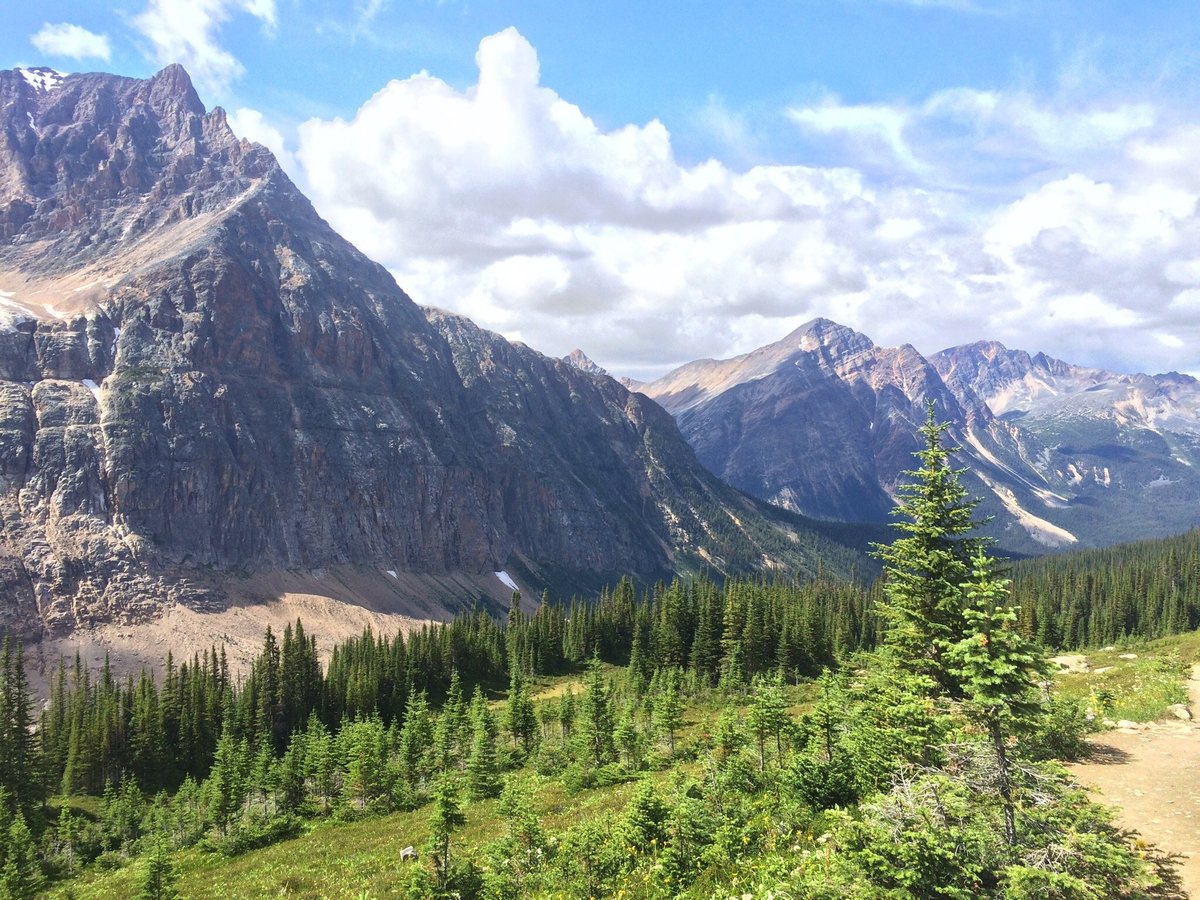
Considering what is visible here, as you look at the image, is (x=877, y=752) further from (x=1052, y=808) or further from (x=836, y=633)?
(x=836, y=633)

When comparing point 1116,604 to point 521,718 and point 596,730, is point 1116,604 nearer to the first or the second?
point 521,718

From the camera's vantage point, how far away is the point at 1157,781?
23422 millimetres

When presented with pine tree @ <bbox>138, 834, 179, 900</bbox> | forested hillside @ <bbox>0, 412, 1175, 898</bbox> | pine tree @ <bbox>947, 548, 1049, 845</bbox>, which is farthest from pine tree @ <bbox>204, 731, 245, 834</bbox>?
pine tree @ <bbox>947, 548, 1049, 845</bbox>

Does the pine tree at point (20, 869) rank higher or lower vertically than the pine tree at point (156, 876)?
lower

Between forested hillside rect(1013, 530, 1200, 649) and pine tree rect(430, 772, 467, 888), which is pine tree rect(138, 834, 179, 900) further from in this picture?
forested hillside rect(1013, 530, 1200, 649)

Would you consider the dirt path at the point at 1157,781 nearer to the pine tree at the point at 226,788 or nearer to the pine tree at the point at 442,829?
the pine tree at the point at 442,829

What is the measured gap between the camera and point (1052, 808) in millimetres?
14445

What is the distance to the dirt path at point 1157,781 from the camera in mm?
18594

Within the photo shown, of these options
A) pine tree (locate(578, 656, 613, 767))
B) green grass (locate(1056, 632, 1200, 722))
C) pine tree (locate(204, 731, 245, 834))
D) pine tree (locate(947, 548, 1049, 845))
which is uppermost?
pine tree (locate(947, 548, 1049, 845))

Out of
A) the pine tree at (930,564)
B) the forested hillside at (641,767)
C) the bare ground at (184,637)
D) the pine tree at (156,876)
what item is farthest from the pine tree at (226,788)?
the bare ground at (184,637)

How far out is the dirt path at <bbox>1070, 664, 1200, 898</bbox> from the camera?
18594 millimetres

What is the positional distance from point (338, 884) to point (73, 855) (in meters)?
49.5

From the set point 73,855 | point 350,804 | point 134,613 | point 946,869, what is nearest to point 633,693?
point 350,804

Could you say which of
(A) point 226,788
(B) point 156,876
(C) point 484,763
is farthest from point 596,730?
(A) point 226,788
